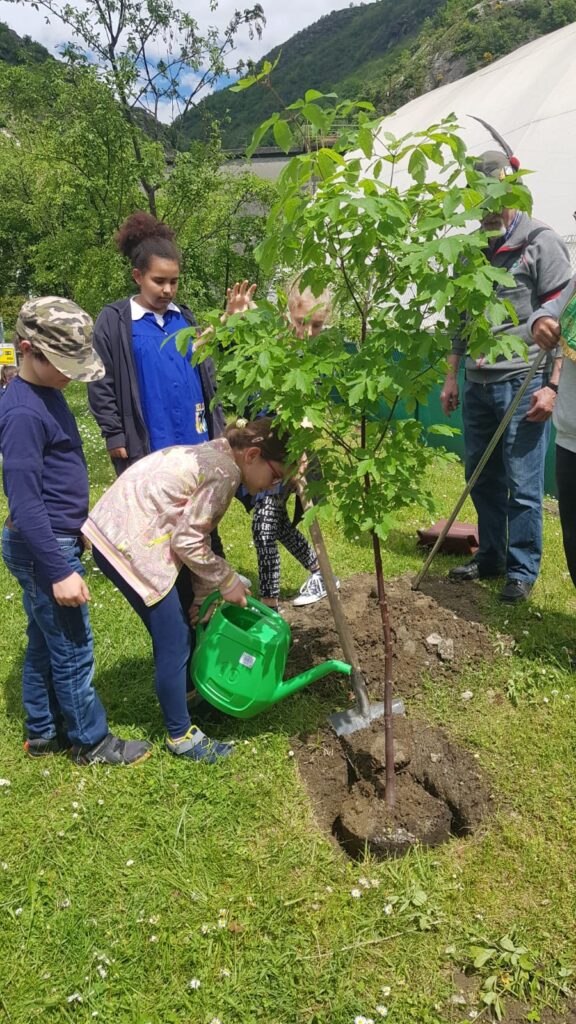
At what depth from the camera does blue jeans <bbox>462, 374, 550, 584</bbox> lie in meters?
3.78

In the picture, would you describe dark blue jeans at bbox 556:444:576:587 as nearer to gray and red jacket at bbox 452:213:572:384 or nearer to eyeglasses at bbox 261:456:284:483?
gray and red jacket at bbox 452:213:572:384

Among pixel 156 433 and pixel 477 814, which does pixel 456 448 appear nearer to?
pixel 156 433

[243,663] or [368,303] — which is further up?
[368,303]

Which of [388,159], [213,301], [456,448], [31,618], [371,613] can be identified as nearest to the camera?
[388,159]

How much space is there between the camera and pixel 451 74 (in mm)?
41688

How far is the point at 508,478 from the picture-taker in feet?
12.7

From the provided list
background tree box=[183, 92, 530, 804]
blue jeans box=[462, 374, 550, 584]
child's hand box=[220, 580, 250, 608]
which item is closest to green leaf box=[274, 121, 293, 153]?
background tree box=[183, 92, 530, 804]

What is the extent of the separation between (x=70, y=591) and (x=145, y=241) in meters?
1.91

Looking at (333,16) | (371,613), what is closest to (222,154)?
(371,613)

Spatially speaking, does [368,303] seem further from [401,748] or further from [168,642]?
[401,748]

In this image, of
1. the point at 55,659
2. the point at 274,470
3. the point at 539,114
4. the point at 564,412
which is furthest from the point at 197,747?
the point at 539,114

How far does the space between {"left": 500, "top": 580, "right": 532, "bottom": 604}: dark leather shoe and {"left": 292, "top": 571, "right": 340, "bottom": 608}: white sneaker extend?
41.2 inches

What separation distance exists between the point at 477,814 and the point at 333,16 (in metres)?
172

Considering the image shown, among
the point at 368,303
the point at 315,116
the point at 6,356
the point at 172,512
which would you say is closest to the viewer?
the point at 315,116
